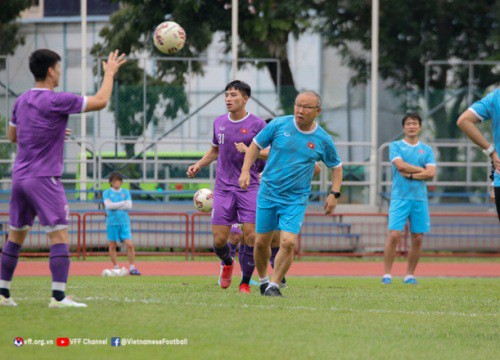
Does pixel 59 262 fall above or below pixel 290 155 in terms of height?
below

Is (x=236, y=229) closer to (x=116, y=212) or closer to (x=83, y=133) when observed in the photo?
(x=116, y=212)

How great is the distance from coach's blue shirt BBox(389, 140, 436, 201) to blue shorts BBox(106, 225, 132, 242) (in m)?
5.55

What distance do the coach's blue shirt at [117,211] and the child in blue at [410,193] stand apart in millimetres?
5541

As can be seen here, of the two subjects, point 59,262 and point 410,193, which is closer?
point 59,262

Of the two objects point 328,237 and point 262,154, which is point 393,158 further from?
point 328,237

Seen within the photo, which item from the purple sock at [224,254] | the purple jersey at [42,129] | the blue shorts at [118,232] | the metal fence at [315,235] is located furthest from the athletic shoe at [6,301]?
the metal fence at [315,235]

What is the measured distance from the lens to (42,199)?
28.0 ft

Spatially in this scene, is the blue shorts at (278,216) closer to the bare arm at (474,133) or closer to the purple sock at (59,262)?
the bare arm at (474,133)

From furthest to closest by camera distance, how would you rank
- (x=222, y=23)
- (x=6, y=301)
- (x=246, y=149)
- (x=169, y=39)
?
(x=222, y=23) → (x=169, y=39) → (x=246, y=149) → (x=6, y=301)

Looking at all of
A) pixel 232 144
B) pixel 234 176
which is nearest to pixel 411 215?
pixel 234 176

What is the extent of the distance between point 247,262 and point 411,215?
390cm

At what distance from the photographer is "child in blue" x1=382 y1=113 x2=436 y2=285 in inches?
593

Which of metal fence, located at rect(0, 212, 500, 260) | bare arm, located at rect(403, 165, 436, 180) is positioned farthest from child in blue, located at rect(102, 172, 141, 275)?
bare arm, located at rect(403, 165, 436, 180)

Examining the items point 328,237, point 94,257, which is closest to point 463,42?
point 328,237
